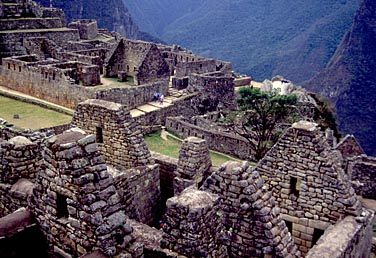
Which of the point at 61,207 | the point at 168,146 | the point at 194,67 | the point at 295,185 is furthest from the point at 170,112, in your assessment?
the point at 61,207

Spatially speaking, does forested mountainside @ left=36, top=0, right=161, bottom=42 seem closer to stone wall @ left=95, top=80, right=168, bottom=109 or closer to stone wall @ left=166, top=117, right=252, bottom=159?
stone wall @ left=95, top=80, right=168, bottom=109

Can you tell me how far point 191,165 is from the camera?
7871 mm

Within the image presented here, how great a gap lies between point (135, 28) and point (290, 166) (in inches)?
4261

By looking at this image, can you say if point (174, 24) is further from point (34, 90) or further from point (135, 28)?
point (34, 90)

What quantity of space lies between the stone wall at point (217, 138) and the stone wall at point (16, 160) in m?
15.7

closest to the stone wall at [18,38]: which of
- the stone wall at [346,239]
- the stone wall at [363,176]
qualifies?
the stone wall at [363,176]

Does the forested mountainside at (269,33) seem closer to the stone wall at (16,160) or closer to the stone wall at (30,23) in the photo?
the stone wall at (30,23)

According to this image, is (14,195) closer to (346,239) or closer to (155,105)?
(346,239)

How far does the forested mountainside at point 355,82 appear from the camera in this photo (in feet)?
214

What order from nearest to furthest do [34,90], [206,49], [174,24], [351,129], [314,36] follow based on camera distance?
[34,90], [351,129], [314,36], [206,49], [174,24]

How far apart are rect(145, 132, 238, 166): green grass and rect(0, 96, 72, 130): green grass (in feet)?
13.2

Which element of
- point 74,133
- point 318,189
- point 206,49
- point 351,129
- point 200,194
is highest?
point 74,133

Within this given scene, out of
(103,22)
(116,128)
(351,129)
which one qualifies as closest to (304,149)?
(116,128)

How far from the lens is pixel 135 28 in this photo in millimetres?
110938
